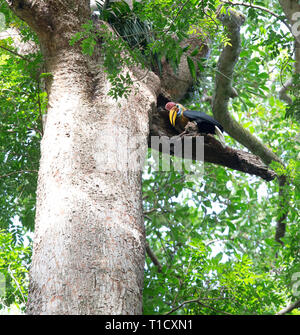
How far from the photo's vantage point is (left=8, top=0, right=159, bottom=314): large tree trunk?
192 centimetres

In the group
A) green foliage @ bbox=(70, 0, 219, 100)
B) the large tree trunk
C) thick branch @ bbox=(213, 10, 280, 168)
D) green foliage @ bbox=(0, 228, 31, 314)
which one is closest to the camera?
the large tree trunk

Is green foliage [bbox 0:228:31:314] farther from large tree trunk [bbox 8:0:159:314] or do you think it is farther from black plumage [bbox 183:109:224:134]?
black plumage [bbox 183:109:224:134]

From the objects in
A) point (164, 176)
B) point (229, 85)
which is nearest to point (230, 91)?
point (229, 85)

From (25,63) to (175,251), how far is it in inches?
122

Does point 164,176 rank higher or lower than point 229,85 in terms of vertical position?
lower

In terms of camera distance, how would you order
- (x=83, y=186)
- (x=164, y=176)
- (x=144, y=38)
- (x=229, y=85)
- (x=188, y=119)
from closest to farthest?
(x=83, y=186)
(x=144, y=38)
(x=188, y=119)
(x=229, y=85)
(x=164, y=176)

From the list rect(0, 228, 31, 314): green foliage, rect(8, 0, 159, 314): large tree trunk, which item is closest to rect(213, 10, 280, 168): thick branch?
rect(8, 0, 159, 314): large tree trunk

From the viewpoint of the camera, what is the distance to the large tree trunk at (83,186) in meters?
1.92

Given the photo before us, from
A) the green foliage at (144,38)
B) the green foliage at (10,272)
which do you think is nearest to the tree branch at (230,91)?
the green foliage at (144,38)

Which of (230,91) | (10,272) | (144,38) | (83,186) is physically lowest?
(10,272)

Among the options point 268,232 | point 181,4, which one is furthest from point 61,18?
point 268,232

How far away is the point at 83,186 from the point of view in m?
2.30

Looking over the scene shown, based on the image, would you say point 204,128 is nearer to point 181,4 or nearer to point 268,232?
point 181,4

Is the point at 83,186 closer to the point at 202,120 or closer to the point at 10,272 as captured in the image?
the point at 10,272
